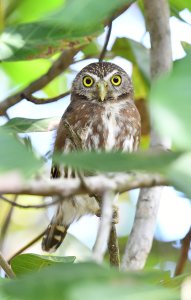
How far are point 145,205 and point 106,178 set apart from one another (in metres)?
1.72

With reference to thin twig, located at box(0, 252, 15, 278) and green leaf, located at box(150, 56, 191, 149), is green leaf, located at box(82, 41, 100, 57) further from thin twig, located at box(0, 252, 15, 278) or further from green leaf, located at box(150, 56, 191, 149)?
green leaf, located at box(150, 56, 191, 149)

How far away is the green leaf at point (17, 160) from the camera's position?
816 mm

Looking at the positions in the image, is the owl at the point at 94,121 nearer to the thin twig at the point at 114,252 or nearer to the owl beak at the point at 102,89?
the owl beak at the point at 102,89

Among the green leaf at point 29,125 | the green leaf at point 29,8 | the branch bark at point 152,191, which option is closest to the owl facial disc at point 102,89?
the branch bark at point 152,191

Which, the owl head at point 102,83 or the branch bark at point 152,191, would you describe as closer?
the branch bark at point 152,191

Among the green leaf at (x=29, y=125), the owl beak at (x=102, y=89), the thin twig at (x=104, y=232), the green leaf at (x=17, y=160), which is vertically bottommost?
the thin twig at (x=104, y=232)

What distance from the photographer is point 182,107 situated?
844 mm

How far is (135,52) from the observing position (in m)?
3.30

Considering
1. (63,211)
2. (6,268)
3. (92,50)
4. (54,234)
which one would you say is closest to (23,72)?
(92,50)

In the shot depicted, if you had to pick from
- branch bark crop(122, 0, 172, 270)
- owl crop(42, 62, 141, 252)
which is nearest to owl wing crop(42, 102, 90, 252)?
owl crop(42, 62, 141, 252)

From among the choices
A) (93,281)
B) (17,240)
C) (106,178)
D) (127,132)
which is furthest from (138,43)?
(93,281)

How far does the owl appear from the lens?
328 centimetres

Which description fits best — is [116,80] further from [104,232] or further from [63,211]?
[104,232]

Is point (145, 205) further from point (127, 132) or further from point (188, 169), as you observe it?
point (188, 169)
